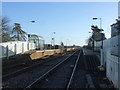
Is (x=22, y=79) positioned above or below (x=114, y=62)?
below

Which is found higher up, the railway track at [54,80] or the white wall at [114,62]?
the white wall at [114,62]

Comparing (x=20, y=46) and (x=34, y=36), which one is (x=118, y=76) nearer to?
(x=20, y=46)

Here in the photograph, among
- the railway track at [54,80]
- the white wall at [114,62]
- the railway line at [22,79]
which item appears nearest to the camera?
the white wall at [114,62]

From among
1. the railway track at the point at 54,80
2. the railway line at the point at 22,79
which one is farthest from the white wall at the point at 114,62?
the railway line at the point at 22,79

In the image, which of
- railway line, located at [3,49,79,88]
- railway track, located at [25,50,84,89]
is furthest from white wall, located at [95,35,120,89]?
railway line, located at [3,49,79,88]

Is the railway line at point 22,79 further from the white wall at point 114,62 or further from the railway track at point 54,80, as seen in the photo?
the white wall at point 114,62

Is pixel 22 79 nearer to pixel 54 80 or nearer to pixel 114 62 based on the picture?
pixel 54 80

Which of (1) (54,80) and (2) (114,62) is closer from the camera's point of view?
(2) (114,62)

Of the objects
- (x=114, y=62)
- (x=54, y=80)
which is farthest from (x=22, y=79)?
(x=114, y=62)

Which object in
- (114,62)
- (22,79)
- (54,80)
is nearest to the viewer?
(114,62)

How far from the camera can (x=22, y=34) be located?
114312mm

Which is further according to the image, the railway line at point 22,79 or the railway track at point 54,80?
the railway track at point 54,80

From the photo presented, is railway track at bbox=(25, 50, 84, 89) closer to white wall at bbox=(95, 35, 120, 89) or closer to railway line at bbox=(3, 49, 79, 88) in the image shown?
railway line at bbox=(3, 49, 79, 88)

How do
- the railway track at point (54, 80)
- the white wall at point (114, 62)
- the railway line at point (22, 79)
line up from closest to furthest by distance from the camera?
the white wall at point (114, 62), the railway line at point (22, 79), the railway track at point (54, 80)
